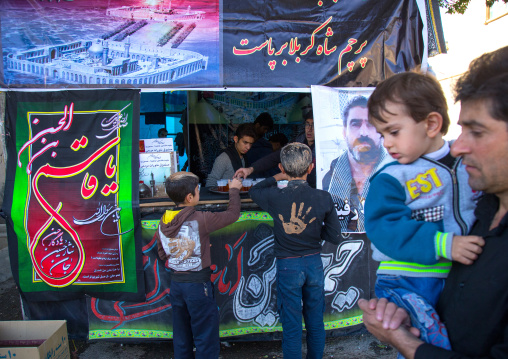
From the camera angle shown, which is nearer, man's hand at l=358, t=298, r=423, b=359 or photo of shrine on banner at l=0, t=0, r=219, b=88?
man's hand at l=358, t=298, r=423, b=359

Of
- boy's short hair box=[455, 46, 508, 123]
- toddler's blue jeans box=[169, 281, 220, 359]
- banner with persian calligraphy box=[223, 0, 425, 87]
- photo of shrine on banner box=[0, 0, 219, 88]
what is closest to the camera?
boy's short hair box=[455, 46, 508, 123]

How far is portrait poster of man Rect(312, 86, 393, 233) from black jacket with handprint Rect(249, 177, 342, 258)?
0.60 m

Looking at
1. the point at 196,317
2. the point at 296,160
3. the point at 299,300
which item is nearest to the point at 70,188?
the point at 196,317

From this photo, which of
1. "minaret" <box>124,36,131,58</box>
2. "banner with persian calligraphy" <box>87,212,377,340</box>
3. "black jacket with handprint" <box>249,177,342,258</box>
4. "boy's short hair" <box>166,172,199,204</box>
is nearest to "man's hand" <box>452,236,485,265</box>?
"black jacket with handprint" <box>249,177,342,258</box>

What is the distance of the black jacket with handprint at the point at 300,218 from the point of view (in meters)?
2.53

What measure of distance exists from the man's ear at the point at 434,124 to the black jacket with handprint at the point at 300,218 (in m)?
1.33

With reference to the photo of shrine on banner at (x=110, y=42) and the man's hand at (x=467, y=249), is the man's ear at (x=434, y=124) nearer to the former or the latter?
the man's hand at (x=467, y=249)

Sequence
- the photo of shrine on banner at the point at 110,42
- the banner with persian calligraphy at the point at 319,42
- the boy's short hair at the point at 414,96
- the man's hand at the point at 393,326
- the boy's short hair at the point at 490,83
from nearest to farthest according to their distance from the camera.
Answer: the boy's short hair at the point at 490,83 → the man's hand at the point at 393,326 → the boy's short hair at the point at 414,96 → the photo of shrine on banner at the point at 110,42 → the banner with persian calligraphy at the point at 319,42

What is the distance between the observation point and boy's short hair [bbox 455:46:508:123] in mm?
914

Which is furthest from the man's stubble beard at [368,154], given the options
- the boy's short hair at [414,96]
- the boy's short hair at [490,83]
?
the boy's short hair at [490,83]

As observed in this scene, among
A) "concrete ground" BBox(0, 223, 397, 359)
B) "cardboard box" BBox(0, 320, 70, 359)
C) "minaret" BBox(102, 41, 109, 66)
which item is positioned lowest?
"concrete ground" BBox(0, 223, 397, 359)

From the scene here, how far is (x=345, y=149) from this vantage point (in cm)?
319

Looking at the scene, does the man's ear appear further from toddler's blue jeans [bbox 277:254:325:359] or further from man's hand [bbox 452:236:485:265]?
toddler's blue jeans [bbox 277:254:325:359]

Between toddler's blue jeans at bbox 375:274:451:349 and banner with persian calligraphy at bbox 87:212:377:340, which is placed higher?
toddler's blue jeans at bbox 375:274:451:349
